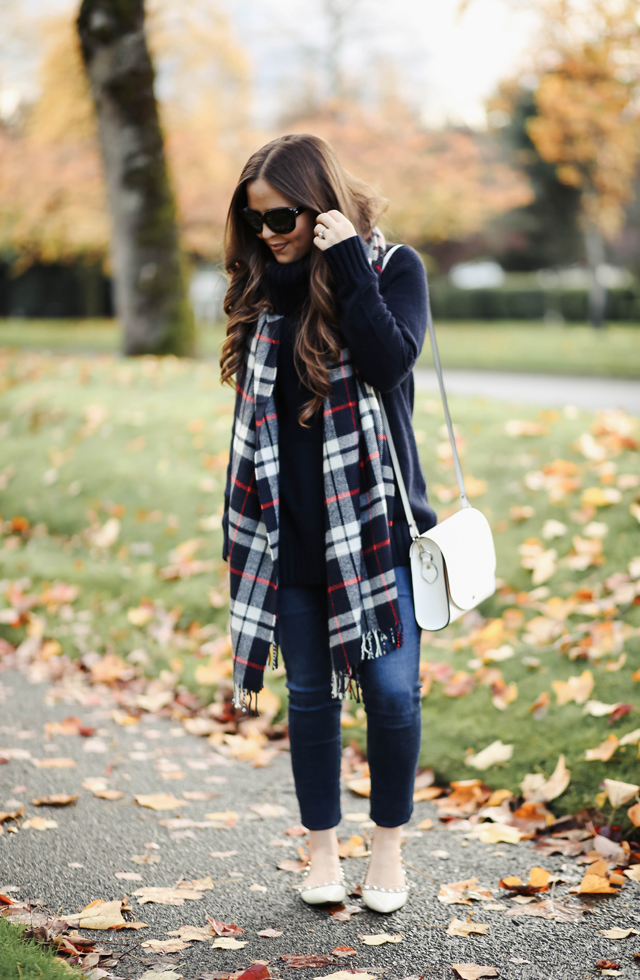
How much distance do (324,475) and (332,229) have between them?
1.92ft

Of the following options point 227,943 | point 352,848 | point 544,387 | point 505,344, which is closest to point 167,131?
point 505,344

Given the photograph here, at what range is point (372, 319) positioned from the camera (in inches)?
82.2

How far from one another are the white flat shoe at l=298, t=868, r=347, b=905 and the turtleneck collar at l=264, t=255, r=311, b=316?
151cm

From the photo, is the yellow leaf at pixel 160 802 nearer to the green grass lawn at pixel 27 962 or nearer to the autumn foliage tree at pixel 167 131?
the green grass lawn at pixel 27 962

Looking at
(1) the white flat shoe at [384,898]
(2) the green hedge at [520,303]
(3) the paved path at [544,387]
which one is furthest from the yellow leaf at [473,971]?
(2) the green hedge at [520,303]

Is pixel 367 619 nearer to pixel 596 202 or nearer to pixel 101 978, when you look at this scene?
pixel 101 978

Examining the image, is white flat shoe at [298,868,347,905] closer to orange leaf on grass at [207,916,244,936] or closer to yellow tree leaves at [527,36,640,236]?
orange leaf on grass at [207,916,244,936]

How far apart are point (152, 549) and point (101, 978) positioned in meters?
3.74

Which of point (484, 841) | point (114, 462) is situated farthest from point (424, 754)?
point (114, 462)

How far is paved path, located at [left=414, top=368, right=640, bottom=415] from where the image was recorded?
9.88 metres

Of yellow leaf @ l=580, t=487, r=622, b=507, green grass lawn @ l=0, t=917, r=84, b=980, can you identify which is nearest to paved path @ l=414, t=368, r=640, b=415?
yellow leaf @ l=580, t=487, r=622, b=507

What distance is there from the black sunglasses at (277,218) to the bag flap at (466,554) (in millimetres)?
826

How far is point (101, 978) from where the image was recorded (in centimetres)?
199

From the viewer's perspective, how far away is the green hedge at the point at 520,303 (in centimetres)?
2639
